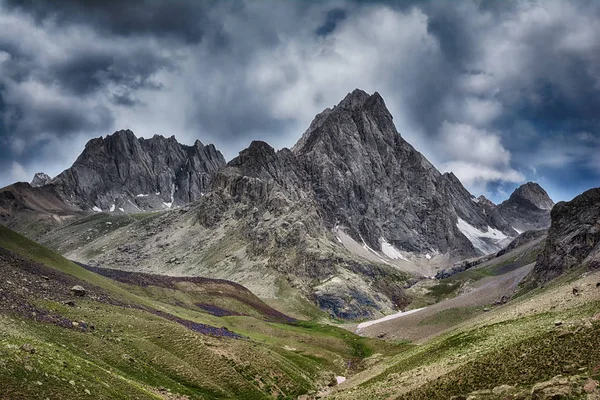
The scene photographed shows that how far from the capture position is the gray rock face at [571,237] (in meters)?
90.6

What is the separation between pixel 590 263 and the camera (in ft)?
238

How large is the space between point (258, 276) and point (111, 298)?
402 feet

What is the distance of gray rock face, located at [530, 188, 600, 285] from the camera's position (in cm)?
9062

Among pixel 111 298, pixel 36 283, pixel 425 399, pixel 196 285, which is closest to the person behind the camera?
pixel 425 399

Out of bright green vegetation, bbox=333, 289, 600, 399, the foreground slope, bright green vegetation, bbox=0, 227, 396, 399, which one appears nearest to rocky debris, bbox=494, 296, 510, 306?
bright green vegetation, bbox=0, 227, 396, 399

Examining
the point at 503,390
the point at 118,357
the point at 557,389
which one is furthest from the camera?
the point at 118,357

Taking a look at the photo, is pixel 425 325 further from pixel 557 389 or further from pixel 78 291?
pixel 557 389

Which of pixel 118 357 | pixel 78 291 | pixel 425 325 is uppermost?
pixel 78 291

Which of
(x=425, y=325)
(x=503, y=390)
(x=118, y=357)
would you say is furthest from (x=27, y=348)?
(x=425, y=325)

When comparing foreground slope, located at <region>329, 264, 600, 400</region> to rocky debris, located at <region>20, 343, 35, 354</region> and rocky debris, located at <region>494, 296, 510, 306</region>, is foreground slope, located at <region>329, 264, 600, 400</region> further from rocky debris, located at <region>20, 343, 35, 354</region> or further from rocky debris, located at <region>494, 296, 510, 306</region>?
rocky debris, located at <region>494, 296, 510, 306</region>

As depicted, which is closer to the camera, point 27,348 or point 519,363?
point 519,363

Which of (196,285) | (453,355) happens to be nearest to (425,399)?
(453,355)

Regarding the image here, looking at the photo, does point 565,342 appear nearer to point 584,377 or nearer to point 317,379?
point 584,377

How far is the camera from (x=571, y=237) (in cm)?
9831
